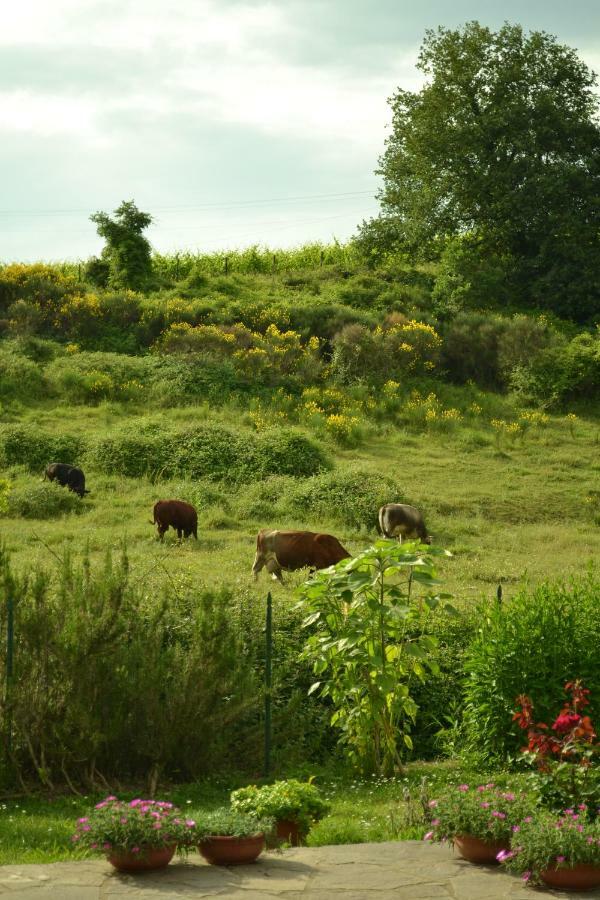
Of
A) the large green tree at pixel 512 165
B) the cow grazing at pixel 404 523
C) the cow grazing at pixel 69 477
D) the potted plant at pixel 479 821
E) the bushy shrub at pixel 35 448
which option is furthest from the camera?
the large green tree at pixel 512 165

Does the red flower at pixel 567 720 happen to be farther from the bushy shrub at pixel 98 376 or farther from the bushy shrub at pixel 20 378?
the bushy shrub at pixel 20 378

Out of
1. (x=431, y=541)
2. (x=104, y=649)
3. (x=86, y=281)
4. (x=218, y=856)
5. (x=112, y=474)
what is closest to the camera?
(x=218, y=856)

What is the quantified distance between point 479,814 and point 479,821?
5 centimetres

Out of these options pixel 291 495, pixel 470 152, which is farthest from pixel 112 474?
pixel 470 152

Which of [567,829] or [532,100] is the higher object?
[532,100]

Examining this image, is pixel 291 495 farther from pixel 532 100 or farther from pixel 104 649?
pixel 532 100

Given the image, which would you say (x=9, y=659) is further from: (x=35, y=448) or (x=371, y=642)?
(x=35, y=448)

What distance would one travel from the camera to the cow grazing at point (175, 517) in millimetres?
22641

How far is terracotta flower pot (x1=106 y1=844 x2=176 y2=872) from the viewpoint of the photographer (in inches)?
273

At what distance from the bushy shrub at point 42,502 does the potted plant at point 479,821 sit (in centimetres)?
1781

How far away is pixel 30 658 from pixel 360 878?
15.1 ft

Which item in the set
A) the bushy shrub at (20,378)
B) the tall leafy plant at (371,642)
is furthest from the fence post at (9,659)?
the bushy shrub at (20,378)

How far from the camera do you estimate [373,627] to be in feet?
34.8

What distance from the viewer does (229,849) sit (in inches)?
285
